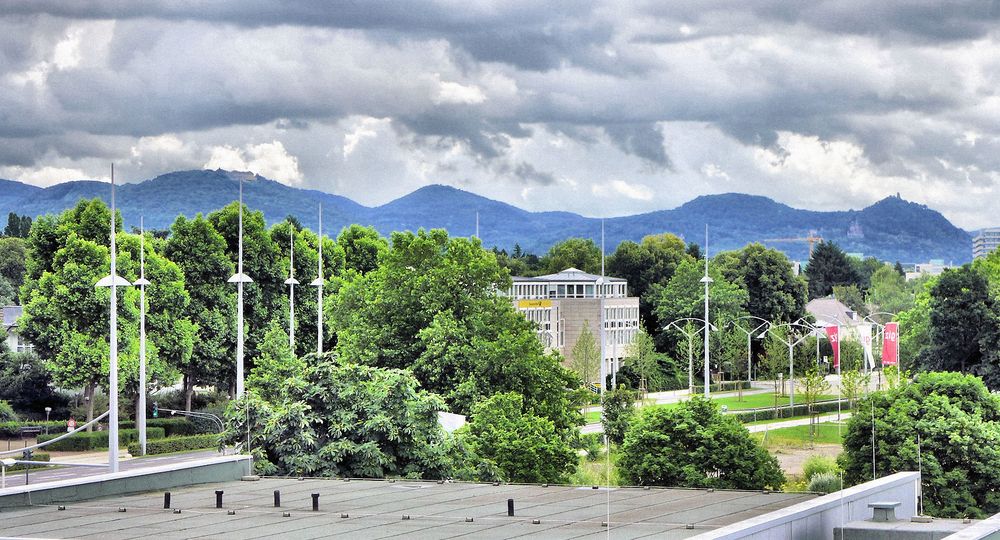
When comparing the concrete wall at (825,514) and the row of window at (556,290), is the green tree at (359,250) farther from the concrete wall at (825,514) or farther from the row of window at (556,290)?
the concrete wall at (825,514)

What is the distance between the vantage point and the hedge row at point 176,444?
66.7 m

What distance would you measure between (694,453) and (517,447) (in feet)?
20.2

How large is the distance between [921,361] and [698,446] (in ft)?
162

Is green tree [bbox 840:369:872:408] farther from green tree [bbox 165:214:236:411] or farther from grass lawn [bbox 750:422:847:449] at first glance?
green tree [bbox 165:214:236:411]

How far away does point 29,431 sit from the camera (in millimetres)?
72000

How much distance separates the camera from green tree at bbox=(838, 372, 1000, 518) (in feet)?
141

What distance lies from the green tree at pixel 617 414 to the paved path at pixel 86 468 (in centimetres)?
2024

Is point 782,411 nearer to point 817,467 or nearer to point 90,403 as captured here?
point 817,467

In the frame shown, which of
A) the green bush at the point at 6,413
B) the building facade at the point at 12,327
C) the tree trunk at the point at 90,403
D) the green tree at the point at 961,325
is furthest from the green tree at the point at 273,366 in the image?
the green tree at the point at 961,325

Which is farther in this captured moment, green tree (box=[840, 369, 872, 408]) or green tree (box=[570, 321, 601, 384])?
green tree (box=[570, 321, 601, 384])

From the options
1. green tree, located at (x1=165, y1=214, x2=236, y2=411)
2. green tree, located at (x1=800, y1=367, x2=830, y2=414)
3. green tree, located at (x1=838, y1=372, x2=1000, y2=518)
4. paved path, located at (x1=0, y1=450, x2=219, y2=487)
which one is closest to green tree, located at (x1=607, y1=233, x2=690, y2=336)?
green tree, located at (x1=800, y1=367, x2=830, y2=414)

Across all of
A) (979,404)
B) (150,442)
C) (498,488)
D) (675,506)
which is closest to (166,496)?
(498,488)

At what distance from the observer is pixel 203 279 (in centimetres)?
8244

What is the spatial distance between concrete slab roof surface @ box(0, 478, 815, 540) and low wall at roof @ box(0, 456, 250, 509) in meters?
0.29
